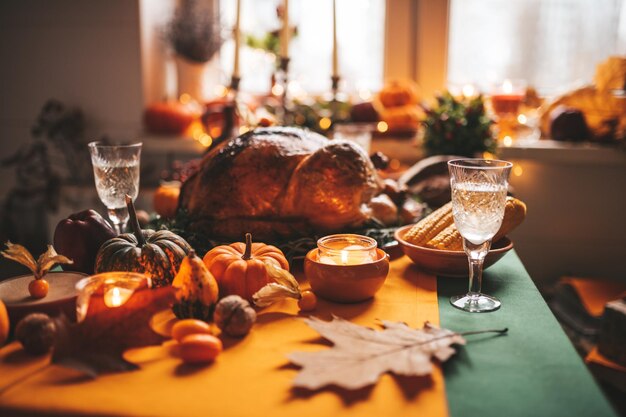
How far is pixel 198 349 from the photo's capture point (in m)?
0.87

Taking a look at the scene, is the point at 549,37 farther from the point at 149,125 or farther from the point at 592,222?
the point at 149,125

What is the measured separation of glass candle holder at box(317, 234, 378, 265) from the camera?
1129mm

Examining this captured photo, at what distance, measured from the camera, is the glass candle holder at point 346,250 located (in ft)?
3.70

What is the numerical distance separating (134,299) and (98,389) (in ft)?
0.48

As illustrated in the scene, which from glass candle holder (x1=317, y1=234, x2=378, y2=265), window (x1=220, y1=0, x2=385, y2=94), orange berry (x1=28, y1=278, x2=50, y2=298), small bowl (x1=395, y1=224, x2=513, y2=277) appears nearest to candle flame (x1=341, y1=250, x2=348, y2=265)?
glass candle holder (x1=317, y1=234, x2=378, y2=265)

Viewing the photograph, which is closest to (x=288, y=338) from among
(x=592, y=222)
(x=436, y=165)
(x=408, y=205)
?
(x=408, y=205)

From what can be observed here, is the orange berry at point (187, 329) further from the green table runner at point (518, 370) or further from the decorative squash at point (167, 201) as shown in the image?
the decorative squash at point (167, 201)

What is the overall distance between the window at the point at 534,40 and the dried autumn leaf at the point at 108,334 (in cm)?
278

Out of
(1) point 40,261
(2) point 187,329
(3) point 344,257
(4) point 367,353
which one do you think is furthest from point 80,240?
(4) point 367,353

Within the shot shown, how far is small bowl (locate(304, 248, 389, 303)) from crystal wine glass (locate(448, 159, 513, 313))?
6.3 inches

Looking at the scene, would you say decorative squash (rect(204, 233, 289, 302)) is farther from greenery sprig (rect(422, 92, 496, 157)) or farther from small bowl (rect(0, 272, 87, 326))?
greenery sprig (rect(422, 92, 496, 157))

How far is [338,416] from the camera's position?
2.43ft

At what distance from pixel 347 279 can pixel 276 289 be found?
133 mm

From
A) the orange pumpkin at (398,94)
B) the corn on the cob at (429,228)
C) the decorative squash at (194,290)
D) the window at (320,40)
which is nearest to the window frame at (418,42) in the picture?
the window at (320,40)
